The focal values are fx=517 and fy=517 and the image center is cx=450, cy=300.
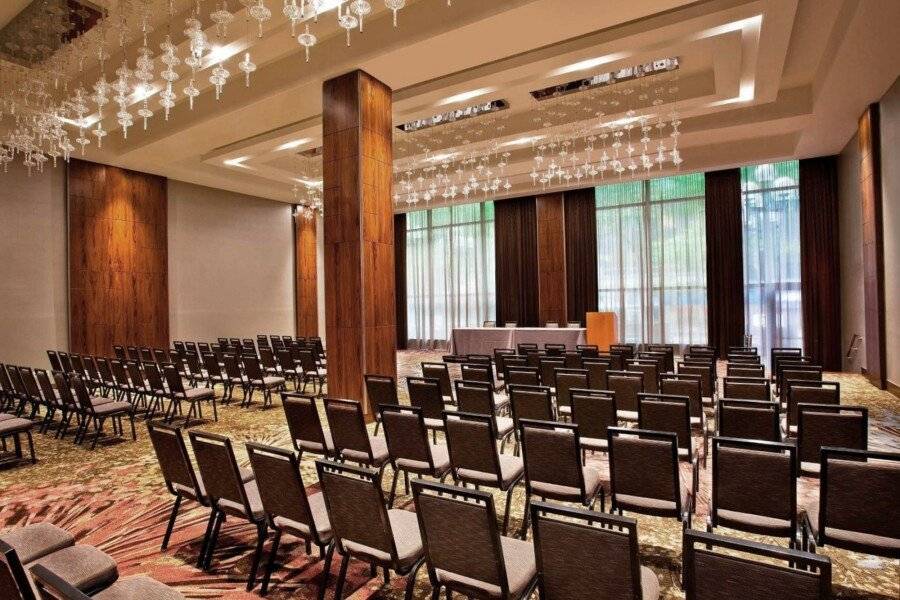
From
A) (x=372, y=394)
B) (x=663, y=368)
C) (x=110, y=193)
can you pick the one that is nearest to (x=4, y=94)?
(x=110, y=193)

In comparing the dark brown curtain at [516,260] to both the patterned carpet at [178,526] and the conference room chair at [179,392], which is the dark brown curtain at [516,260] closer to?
the patterned carpet at [178,526]

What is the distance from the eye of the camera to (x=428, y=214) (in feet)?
59.7

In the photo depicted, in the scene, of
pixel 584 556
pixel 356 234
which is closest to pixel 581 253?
pixel 356 234

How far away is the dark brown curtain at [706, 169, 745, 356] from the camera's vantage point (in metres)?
13.0

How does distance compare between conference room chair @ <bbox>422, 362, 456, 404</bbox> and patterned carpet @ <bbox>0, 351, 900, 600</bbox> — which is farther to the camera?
conference room chair @ <bbox>422, 362, 456, 404</bbox>

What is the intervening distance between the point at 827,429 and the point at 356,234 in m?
5.74

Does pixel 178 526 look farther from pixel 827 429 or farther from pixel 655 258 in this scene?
pixel 655 258

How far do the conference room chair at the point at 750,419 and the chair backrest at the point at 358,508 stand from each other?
2697 millimetres

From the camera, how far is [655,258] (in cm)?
1420

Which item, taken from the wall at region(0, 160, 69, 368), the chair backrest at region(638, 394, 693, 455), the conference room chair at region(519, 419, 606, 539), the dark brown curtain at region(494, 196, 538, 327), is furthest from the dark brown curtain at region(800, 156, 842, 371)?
the wall at region(0, 160, 69, 368)

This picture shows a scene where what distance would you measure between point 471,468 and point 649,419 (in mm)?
1432

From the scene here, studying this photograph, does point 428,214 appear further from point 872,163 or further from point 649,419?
point 649,419

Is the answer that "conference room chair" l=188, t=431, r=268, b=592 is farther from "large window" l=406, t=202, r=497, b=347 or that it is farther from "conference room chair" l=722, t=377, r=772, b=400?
"large window" l=406, t=202, r=497, b=347

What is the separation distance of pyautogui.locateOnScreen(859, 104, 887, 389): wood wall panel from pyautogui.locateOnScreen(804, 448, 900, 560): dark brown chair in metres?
8.13
